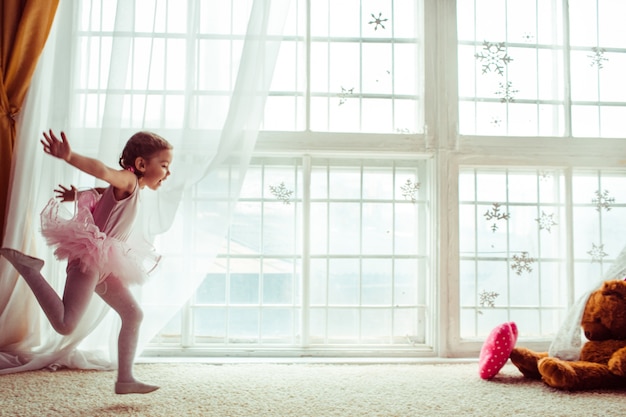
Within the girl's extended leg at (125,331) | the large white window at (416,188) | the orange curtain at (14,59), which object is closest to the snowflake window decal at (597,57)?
the large white window at (416,188)

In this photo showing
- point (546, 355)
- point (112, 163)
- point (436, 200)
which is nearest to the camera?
point (546, 355)

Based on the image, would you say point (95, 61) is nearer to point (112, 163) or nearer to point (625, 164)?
point (112, 163)

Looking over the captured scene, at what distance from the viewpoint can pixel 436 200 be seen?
2.74 m

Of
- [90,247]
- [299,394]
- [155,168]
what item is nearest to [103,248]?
[90,247]

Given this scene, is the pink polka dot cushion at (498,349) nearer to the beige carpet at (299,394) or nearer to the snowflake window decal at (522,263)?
the beige carpet at (299,394)

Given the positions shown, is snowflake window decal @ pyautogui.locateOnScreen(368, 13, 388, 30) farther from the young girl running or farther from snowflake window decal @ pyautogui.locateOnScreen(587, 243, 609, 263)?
snowflake window decal @ pyautogui.locateOnScreen(587, 243, 609, 263)

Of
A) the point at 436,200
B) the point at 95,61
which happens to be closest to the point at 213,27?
the point at 95,61

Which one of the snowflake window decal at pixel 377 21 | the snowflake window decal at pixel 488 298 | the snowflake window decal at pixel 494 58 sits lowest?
the snowflake window decal at pixel 488 298

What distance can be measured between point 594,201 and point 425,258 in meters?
0.94

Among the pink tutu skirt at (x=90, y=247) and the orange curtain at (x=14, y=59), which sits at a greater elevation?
the orange curtain at (x=14, y=59)

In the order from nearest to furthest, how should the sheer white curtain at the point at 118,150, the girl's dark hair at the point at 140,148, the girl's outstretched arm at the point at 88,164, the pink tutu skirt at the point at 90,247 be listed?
the girl's outstretched arm at the point at 88,164 < the pink tutu skirt at the point at 90,247 < the girl's dark hair at the point at 140,148 < the sheer white curtain at the point at 118,150

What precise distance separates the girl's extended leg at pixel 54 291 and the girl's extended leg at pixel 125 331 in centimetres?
8

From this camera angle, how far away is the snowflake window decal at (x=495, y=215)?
9.18 ft

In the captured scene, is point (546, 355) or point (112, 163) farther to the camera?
point (112, 163)
